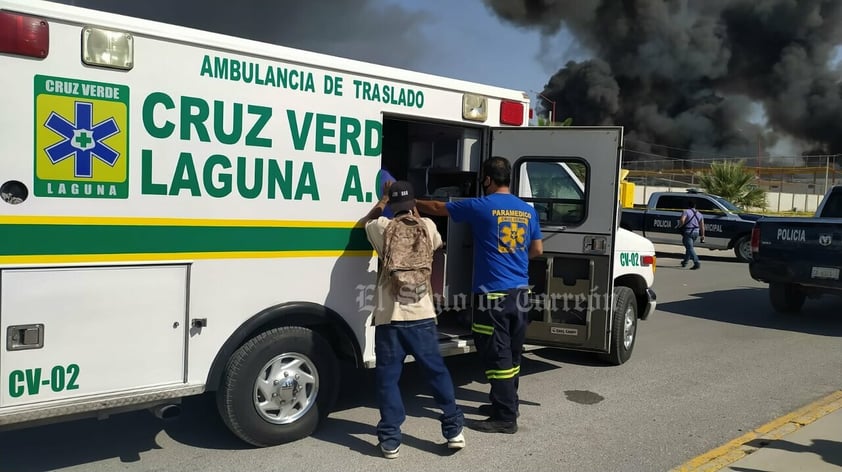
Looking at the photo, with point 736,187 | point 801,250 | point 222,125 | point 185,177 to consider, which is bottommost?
point 801,250

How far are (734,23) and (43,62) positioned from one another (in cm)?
8116

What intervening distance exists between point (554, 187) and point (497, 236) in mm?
1463

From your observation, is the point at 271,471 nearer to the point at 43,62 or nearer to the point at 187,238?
the point at 187,238

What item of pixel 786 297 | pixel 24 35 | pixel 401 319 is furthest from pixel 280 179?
pixel 786 297

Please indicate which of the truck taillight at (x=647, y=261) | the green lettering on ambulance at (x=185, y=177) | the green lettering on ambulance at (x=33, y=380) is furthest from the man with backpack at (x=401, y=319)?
the truck taillight at (x=647, y=261)

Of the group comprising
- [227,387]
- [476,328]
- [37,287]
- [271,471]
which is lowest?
[271,471]

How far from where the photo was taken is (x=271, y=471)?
4172mm

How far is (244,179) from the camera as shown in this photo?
168 inches

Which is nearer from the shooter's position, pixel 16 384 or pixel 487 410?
pixel 16 384

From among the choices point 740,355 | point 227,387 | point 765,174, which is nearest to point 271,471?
point 227,387

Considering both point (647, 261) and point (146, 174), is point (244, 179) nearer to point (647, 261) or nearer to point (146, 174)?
point (146, 174)

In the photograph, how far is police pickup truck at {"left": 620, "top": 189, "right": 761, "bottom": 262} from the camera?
18422mm

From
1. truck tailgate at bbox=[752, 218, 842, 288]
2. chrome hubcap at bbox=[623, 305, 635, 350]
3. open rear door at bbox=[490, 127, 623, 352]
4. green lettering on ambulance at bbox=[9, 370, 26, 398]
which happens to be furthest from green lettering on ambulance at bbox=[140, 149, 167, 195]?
truck tailgate at bbox=[752, 218, 842, 288]

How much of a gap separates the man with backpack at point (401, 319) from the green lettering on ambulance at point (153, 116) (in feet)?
4.42
